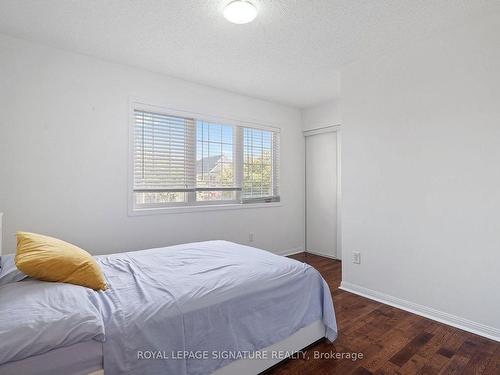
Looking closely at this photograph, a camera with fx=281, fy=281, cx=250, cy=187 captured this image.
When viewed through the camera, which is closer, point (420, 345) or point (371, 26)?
point (420, 345)

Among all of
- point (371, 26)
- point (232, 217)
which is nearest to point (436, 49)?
point (371, 26)


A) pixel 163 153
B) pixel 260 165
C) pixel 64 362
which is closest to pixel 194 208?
pixel 163 153

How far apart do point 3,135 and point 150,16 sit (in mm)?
1618

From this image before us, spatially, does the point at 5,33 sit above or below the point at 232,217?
above

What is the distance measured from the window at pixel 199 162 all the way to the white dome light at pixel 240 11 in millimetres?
1598

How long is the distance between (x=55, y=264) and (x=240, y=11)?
1983mm

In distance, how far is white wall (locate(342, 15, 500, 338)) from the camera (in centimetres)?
217

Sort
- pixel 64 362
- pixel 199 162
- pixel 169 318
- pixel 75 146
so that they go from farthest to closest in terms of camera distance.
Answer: pixel 199 162 < pixel 75 146 < pixel 169 318 < pixel 64 362

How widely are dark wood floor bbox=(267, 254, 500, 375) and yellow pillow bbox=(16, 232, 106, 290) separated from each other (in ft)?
4.04

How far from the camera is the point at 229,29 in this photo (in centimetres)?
234

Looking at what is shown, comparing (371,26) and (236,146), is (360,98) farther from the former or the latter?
(236,146)

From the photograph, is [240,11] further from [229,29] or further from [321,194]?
[321,194]

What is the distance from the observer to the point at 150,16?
7.07ft

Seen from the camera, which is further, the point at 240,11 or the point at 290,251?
the point at 290,251
